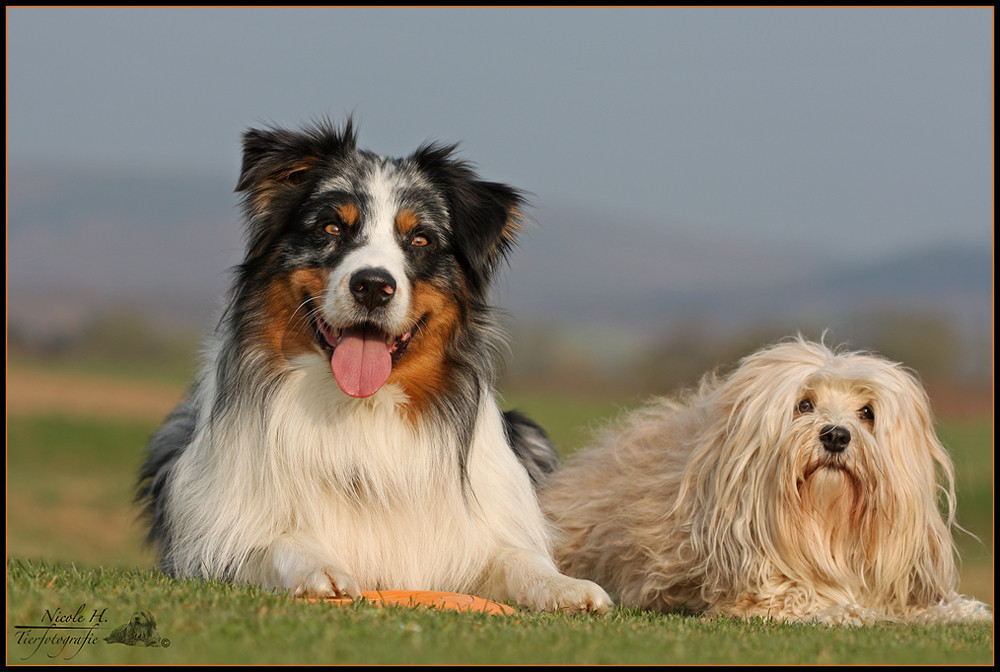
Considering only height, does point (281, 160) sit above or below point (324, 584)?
above

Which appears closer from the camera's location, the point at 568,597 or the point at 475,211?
the point at 568,597

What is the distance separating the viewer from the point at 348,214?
5.27 metres

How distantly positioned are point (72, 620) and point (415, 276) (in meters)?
2.09

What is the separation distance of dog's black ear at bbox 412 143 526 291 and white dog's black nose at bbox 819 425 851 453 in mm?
1762

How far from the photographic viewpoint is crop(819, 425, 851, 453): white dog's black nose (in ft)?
17.7

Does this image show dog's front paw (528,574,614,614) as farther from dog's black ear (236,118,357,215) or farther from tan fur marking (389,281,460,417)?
dog's black ear (236,118,357,215)

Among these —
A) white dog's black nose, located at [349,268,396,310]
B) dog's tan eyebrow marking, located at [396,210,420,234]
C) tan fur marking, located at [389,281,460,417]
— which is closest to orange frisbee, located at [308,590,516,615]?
tan fur marking, located at [389,281,460,417]

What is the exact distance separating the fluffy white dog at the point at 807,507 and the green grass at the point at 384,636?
23.3 inches

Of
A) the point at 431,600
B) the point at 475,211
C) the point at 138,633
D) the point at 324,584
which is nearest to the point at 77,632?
the point at 138,633

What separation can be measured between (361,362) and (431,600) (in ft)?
3.59

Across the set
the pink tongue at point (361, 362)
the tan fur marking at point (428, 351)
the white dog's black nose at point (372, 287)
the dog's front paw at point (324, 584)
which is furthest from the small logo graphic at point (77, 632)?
the tan fur marking at point (428, 351)

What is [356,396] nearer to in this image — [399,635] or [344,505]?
[344,505]

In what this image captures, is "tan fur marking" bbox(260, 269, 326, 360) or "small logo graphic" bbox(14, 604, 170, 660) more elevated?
"tan fur marking" bbox(260, 269, 326, 360)

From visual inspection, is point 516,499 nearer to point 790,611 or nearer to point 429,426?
point 429,426
